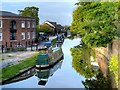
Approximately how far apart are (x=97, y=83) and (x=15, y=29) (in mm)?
14173

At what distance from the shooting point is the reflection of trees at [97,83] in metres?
10.9

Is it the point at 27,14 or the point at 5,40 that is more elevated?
the point at 27,14

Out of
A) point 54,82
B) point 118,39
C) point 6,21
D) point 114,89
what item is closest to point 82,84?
point 54,82

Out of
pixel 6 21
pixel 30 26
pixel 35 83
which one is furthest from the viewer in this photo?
pixel 30 26

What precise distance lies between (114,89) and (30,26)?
17.0 m

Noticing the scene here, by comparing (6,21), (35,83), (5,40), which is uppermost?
(6,21)

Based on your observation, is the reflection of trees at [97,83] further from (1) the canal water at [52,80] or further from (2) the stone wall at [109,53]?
(2) the stone wall at [109,53]

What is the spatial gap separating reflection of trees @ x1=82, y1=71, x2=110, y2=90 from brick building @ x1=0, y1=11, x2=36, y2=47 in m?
12.0

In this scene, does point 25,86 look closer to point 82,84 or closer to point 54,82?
point 54,82

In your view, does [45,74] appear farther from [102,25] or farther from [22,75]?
[102,25]

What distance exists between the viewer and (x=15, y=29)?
24688 mm

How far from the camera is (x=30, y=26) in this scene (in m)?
26.3

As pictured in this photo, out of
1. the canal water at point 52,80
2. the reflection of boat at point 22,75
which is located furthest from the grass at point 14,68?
the canal water at point 52,80

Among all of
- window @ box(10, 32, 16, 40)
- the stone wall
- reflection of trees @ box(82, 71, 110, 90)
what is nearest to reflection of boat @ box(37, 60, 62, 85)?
reflection of trees @ box(82, 71, 110, 90)
